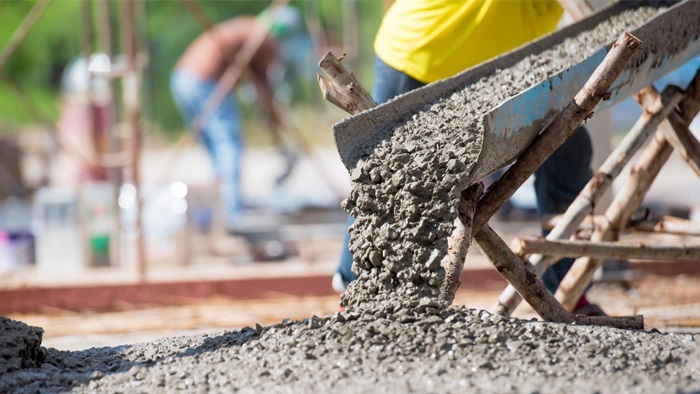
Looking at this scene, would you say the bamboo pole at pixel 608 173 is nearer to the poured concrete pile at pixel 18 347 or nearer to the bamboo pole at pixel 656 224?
the bamboo pole at pixel 656 224

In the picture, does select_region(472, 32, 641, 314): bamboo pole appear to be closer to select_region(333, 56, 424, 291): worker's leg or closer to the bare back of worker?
select_region(333, 56, 424, 291): worker's leg

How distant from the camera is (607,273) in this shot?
588 centimetres

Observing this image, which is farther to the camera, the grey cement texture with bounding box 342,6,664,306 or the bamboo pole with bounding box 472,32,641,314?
the bamboo pole with bounding box 472,32,641,314

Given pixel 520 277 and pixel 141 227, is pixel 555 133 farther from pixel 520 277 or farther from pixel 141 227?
pixel 141 227

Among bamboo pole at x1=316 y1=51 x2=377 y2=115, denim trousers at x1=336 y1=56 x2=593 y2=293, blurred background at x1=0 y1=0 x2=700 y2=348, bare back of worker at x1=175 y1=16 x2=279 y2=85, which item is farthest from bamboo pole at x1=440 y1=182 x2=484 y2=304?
bare back of worker at x1=175 y1=16 x2=279 y2=85

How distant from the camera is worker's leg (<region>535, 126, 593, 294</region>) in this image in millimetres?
4008

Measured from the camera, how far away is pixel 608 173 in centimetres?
376

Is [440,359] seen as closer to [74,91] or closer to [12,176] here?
[74,91]

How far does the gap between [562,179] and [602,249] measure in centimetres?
59

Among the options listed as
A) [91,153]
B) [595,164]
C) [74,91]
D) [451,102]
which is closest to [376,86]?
[451,102]

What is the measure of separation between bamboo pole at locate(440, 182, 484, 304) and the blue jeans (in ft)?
16.9

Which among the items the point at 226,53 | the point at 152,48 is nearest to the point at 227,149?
the point at 226,53

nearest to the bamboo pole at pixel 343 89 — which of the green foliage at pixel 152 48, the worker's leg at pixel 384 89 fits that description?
the worker's leg at pixel 384 89

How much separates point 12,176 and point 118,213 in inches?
190
